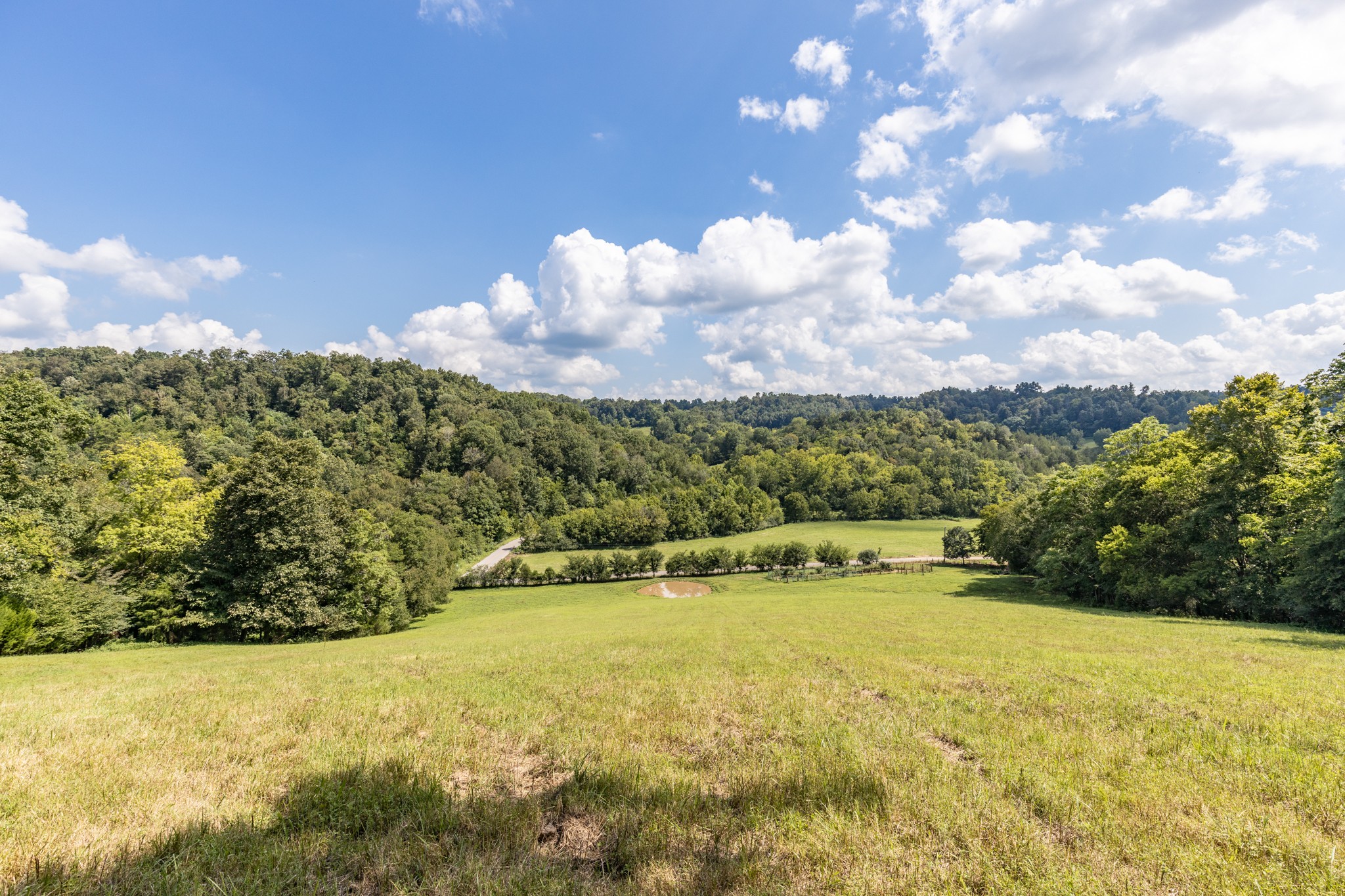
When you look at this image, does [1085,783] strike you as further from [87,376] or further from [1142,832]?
[87,376]

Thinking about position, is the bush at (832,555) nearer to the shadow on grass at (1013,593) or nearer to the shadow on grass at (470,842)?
the shadow on grass at (1013,593)

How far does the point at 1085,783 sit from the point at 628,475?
14109 cm

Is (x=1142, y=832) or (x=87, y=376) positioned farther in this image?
(x=87, y=376)

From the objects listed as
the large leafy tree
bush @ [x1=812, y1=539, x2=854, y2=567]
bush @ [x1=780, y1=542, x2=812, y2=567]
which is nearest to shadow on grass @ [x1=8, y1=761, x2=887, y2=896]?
the large leafy tree

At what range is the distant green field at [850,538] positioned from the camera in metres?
90.2

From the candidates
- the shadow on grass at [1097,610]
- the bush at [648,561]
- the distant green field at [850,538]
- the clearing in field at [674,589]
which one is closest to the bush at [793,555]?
the distant green field at [850,538]

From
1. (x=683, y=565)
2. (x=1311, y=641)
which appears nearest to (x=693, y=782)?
(x=1311, y=641)

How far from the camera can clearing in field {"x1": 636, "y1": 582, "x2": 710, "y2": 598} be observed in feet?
215

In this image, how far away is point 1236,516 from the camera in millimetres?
29734

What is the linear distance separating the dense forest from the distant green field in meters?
6.89

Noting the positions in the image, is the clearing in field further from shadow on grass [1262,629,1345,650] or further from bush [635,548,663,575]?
shadow on grass [1262,629,1345,650]

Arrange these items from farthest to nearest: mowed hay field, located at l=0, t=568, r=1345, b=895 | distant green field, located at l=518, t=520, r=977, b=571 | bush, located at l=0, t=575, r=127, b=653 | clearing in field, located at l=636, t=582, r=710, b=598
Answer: distant green field, located at l=518, t=520, r=977, b=571
clearing in field, located at l=636, t=582, r=710, b=598
bush, located at l=0, t=575, r=127, b=653
mowed hay field, located at l=0, t=568, r=1345, b=895

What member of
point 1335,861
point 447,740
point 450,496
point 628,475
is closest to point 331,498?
point 447,740

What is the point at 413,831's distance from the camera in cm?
396
